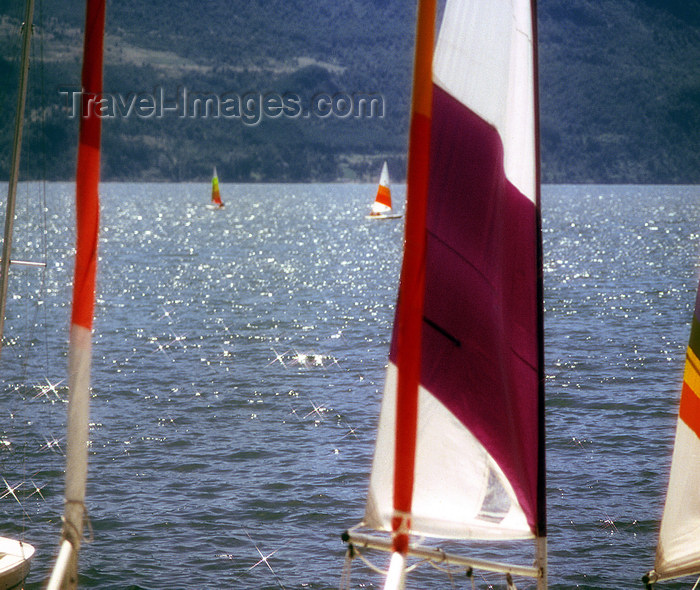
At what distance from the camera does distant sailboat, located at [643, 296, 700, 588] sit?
7930mm

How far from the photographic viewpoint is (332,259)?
3159 inches

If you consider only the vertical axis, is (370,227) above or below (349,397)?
above

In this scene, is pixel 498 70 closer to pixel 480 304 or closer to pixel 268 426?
pixel 480 304

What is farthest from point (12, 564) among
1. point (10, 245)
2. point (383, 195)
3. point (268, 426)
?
point (383, 195)

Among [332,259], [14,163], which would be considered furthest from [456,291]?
[332,259]

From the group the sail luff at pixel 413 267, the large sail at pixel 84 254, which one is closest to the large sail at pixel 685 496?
the sail luff at pixel 413 267

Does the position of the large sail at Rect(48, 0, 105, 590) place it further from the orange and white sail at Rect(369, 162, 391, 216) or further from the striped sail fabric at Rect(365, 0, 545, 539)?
the orange and white sail at Rect(369, 162, 391, 216)

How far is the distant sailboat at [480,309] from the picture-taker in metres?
7.22

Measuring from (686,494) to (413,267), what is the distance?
3.66 m

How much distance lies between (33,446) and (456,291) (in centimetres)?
1700

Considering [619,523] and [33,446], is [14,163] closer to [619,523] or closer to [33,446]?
[619,523]

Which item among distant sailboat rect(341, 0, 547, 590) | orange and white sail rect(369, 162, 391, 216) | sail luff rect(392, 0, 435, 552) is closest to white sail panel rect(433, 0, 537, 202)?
distant sailboat rect(341, 0, 547, 590)

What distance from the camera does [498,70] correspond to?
289 inches

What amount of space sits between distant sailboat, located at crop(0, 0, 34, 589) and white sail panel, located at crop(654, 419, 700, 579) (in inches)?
207
